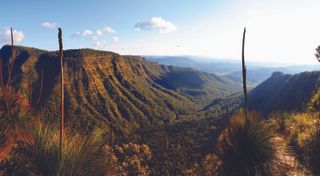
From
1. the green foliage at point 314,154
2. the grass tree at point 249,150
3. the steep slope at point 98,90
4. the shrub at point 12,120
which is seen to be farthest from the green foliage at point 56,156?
the steep slope at point 98,90

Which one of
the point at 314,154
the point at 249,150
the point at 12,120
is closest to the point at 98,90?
the point at 12,120

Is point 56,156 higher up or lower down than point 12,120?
lower down

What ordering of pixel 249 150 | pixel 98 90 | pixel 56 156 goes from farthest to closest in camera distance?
pixel 98 90 < pixel 249 150 < pixel 56 156

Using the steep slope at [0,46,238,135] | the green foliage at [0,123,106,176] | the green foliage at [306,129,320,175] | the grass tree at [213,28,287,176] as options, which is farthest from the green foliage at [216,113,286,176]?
the steep slope at [0,46,238,135]

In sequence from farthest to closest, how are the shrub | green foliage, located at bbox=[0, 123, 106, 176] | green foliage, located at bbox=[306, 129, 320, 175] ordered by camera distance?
green foliage, located at bbox=[306, 129, 320, 175] → the shrub → green foliage, located at bbox=[0, 123, 106, 176]

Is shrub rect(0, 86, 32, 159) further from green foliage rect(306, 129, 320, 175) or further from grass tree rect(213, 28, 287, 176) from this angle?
green foliage rect(306, 129, 320, 175)

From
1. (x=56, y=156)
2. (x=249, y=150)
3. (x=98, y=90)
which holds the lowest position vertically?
(x=98, y=90)

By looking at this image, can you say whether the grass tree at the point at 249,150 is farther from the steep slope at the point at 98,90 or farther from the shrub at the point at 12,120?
the steep slope at the point at 98,90

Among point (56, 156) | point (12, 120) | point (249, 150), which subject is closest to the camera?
point (56, 156)

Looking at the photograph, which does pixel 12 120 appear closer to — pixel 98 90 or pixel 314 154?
pixel 314 154
